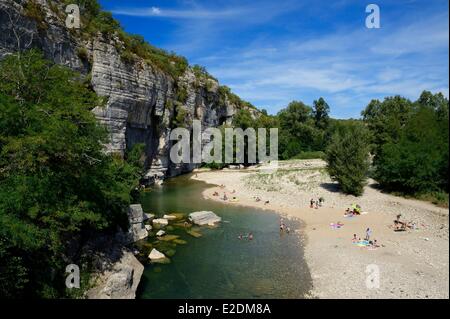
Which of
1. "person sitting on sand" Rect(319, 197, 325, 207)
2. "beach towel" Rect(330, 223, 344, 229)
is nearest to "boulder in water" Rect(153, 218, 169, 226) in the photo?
"beach towel" Rect(330, 223, 344, 229)

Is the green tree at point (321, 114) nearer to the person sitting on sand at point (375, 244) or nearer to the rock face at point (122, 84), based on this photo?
the rock face at point (122, 84)

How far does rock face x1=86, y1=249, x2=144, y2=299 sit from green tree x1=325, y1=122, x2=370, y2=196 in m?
27.8

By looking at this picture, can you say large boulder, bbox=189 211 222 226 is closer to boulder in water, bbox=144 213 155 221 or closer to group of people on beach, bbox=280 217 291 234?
boulder in water, bbox=144 213 155 221

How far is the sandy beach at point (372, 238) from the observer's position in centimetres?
1647

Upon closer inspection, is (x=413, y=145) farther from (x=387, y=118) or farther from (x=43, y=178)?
(x=387, y=118)

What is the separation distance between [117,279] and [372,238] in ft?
62.3

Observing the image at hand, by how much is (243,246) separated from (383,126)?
94.8ft

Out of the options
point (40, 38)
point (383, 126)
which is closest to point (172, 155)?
point (40, 38)

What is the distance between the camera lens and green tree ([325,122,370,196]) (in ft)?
123

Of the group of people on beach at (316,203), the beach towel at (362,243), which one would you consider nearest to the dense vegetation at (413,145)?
the beach towel at (362,243)

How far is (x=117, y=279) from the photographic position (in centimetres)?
1566

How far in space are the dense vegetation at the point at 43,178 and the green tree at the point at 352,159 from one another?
27.7 m

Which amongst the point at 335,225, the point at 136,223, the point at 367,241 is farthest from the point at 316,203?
the point at 136,223

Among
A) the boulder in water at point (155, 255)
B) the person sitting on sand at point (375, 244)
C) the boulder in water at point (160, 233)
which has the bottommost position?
the boulder in water at point (155, 255)
